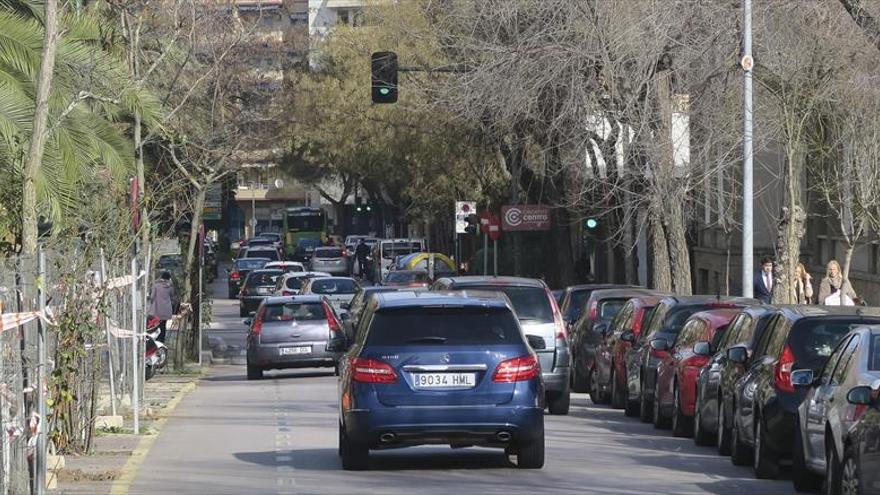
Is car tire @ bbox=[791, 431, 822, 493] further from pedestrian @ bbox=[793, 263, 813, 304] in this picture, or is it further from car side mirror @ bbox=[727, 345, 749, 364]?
pedestrian @ bbox=[793, 263, 813, 304]

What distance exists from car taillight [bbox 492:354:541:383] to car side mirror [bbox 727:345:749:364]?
201 centimetres

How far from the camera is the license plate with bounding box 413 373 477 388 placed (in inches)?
584

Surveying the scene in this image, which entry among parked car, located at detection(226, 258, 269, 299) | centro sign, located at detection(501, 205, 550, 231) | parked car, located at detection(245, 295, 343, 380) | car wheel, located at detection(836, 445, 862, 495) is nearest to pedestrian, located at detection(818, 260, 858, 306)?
parked car, located at detection(245, 295, 343, 380)

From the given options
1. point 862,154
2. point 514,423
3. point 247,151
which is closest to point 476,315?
point 514,423

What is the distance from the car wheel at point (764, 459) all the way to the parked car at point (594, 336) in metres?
10.1

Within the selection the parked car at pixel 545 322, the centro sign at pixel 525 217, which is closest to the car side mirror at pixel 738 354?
the parked car at pixel 545 322

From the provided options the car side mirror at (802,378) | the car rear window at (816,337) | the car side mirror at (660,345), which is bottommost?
the car side mirror at (660,345)

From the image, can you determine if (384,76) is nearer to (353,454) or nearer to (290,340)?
(290,340)

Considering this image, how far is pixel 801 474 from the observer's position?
45.9 feet

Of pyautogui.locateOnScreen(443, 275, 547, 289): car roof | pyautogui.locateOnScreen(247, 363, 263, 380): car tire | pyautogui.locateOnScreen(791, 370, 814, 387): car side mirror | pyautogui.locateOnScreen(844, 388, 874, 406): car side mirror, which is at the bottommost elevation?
pyautogui.locateOnScreen(247, 363, 263, 380): car tire

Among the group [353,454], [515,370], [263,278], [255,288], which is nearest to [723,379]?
[515,370]

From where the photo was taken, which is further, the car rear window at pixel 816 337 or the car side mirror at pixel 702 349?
the car side mirror at pixel 702 349

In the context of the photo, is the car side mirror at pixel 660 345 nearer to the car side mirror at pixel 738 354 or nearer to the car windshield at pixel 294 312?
the car side mirror at pixel 738 354

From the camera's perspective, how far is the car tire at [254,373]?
32.3 metres
